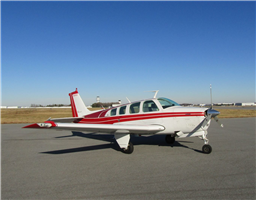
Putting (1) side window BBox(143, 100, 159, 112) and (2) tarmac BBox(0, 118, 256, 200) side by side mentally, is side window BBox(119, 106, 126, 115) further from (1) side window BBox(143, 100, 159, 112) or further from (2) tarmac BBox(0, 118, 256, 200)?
(2) tarmac BBox(0, 118, 256, 200)

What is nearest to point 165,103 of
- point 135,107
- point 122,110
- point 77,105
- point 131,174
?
point 135,107

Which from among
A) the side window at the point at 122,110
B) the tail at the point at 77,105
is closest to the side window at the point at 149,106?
the side window at the point at 122,110

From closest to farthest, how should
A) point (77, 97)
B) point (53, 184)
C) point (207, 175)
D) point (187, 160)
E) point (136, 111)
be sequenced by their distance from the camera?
1. point (53, 184)
2. point (207, 175)
3. point (187, 160)
4. point (136, 111)
5. point (77, 97)

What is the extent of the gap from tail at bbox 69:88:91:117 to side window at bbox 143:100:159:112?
14.6 ft

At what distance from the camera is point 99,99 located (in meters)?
22.9

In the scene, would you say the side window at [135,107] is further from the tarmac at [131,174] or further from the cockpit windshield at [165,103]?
the tarmac at [131,174]

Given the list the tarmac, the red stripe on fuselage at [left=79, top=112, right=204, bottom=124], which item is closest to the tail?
the red stripe on fuselage at [left=79, top=112, right=204, bottom=124]

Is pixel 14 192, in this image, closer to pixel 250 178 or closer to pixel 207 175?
pixel 207 175

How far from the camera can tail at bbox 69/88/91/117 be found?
34.7 ft

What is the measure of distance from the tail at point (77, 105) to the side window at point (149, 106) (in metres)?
4.46

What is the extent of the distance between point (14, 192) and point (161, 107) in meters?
5.36

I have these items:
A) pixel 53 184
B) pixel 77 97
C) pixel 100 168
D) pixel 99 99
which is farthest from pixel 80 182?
pixel 99 99

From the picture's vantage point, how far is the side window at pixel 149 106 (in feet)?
23.6

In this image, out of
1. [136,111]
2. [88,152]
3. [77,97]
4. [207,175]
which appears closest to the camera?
[207,175]
